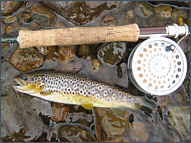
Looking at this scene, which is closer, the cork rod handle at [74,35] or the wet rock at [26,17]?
the cork rod handle at [74,35]

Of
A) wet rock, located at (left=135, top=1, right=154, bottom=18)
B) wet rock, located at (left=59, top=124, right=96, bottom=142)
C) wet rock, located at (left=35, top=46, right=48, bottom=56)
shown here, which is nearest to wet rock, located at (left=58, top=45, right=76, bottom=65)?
wet rock, located at (left=35, top=46, right=48, bottom=56)

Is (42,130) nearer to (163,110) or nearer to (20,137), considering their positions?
(20,137)

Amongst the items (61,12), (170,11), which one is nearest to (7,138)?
(61,12)

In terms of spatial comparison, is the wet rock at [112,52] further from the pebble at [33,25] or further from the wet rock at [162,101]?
the pebble at [33,25]

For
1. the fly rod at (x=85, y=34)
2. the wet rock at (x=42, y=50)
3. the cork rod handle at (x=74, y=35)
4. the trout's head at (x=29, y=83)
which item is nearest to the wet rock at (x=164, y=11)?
the fly rod at (x=85, y=34)

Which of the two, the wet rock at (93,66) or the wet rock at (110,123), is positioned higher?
the wet rock at (93,66)

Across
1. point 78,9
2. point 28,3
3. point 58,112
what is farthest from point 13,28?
point 58,112
